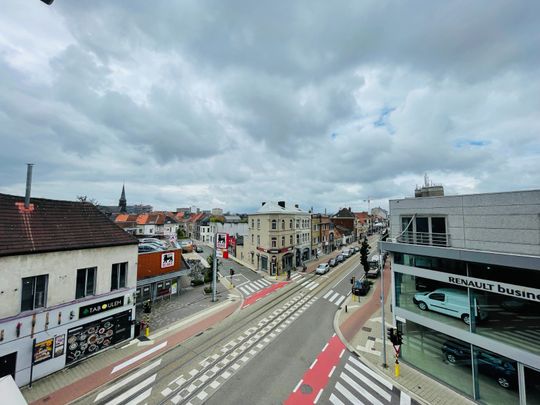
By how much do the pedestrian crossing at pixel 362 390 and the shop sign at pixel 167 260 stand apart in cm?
1821

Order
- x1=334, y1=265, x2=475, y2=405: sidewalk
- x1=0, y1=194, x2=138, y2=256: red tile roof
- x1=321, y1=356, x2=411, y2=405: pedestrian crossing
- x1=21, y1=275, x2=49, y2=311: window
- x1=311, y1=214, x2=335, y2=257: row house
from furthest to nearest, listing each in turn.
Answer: x1=311, y1=214, x2=335, y2=257: row house < x1=0, y1=194, x2=138, y2=256: red tile roof < x1=21, y1=275, x2=49, y2=311: window < x1=334, y1=265, x2=475, y2=405: sidewalk < x1=321, y1=356, x2=411, y2=405: pedestrian crossing

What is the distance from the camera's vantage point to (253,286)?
1145 inches

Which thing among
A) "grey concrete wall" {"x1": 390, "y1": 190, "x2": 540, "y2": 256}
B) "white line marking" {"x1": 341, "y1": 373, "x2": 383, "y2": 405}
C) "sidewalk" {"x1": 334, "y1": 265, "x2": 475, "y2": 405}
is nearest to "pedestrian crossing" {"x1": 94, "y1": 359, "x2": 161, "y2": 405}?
"white line marking" {"x1": 341, "y1": 373, "x2": 383, "y2": 405}

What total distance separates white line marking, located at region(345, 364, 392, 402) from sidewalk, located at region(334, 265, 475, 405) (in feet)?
3.38

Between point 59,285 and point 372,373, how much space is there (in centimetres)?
1795

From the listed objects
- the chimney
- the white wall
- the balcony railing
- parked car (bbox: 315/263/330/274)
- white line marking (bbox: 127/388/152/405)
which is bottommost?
white line marking (bbox: 127/388/152/405)

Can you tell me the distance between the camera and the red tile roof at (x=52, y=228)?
1205 cm

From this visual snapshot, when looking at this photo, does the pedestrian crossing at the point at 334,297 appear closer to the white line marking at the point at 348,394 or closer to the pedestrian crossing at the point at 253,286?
the pedestrian crossing at the point at 253,286

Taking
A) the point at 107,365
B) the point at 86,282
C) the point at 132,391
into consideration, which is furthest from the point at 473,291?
the point at 86,282

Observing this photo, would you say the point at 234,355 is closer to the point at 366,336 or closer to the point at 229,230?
the point at 366,336

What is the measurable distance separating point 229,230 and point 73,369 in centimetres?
4135

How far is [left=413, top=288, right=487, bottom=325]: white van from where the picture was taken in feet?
38.3

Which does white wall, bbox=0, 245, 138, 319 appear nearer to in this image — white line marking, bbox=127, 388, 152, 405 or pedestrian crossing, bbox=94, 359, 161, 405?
pedestrian crossing, bbox=94, 359, 161, 405

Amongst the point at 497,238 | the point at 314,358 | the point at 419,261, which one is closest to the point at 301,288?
the point at 314,358
